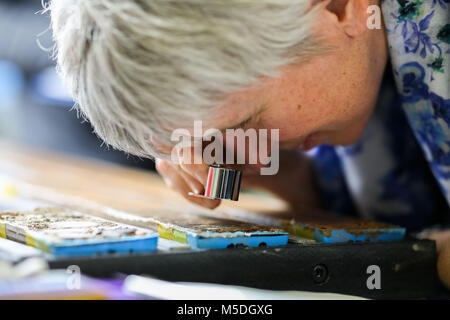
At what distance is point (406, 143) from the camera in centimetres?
126

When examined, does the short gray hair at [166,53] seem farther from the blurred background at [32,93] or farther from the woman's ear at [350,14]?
the blurred background at [32,93]

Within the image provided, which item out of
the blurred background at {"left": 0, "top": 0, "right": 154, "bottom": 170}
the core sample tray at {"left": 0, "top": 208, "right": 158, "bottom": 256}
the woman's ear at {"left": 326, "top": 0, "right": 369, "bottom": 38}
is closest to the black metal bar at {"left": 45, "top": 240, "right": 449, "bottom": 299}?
the core sample tray at {"left": 0, "top": 208, "right": 158, "bottom": 256}

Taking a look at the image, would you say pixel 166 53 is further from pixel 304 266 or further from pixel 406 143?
pixel 406 143

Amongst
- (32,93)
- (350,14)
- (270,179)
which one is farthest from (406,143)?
(32,93)

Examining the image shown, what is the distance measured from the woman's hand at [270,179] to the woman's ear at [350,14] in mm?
274

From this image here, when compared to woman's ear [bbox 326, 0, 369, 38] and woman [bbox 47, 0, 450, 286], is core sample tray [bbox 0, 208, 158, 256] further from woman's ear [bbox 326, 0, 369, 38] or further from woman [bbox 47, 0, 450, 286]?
woman's ear [bbox 326, 0, 369, 38]

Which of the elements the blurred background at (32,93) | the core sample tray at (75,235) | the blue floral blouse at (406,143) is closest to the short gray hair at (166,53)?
the core sample tray at (75,235)

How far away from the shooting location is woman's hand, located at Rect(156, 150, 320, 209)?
99 centimetres

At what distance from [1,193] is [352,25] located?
2.71ft

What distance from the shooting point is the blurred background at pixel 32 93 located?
251cm

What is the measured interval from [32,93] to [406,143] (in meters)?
2.09

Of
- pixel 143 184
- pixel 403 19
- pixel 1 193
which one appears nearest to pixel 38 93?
pixel 143 184
